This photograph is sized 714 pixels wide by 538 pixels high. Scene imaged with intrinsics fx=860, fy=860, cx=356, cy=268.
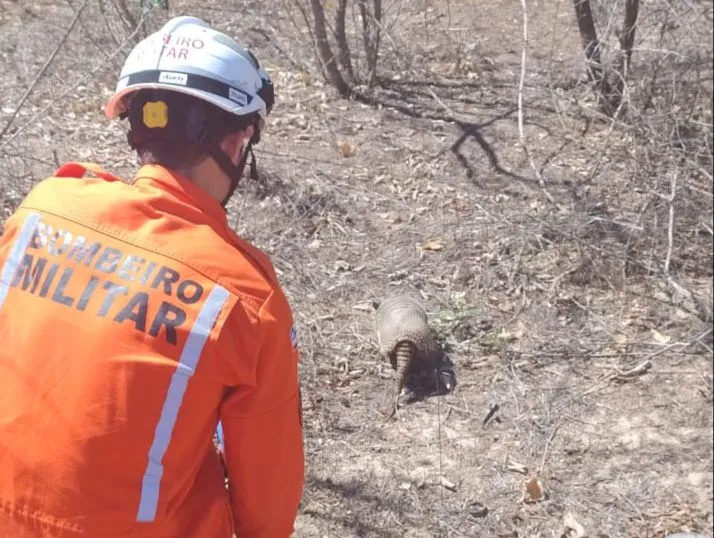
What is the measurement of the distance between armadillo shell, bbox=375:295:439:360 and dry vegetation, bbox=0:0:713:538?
165 mm

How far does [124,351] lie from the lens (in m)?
1.83

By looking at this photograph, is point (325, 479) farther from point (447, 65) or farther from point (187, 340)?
point (447, 65)

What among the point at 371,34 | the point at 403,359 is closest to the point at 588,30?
the point at 371,34

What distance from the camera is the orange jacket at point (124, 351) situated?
1.84 metres

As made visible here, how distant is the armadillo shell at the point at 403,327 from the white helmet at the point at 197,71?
6.90 ft

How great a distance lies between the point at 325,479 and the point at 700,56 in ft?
8.79

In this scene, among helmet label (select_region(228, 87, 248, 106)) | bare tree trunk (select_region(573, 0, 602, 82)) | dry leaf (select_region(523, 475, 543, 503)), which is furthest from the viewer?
bare tree trunk (select_region(573, 0, 602, 82))

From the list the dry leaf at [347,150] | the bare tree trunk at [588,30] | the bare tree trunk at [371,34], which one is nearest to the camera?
the bare tree trunk at [588,30]

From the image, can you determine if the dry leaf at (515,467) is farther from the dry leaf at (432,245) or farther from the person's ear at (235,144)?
the person's ear at (235,144)

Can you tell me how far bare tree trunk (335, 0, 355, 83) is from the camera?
22.4ft

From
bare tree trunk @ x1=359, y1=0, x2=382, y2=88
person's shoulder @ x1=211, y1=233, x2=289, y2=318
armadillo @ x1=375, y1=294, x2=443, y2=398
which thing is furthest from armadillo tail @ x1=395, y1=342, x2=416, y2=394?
bare tree trunk @ x1=359, y1=0, x2=382, y2=88

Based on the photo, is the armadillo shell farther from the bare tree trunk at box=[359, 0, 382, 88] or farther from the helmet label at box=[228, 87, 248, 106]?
the bare tree trunk at box=[359, 0, 382, 88]

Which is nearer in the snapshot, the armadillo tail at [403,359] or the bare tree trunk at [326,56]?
the armadillo tail at [403,359]

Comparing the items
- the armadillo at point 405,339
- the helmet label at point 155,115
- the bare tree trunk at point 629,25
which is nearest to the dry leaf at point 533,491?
the armadillo at point 405,339
